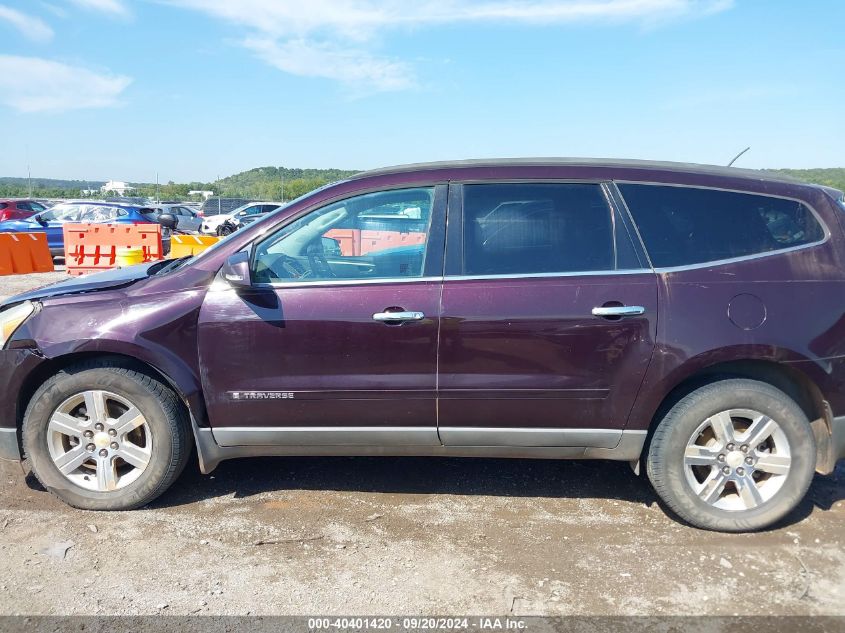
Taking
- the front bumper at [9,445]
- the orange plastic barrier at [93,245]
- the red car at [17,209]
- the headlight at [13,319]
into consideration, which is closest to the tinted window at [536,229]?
the headlight at [13,319]

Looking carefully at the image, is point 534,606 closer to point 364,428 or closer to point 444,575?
point 444,575

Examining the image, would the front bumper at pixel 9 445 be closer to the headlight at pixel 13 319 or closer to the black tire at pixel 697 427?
the headlight at pixel 13 319

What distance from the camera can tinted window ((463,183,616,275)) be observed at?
11.1 feet

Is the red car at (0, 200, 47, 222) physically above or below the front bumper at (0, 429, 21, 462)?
above

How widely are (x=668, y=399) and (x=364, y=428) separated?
1582 millimetres

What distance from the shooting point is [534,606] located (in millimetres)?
2785

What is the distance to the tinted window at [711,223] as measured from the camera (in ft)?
11.1

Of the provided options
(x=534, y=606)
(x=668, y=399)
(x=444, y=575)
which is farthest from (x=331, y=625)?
→ (x=668, y=399)

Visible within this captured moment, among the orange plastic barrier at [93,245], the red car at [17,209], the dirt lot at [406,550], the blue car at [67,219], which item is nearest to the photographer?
the dirt lot at [406,550]

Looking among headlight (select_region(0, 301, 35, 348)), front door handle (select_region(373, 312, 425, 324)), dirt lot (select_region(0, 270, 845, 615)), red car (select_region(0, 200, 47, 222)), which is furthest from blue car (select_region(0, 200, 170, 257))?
front door handle (select_region(373, 312, 425, 324))

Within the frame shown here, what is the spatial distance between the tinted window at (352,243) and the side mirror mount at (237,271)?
129mm

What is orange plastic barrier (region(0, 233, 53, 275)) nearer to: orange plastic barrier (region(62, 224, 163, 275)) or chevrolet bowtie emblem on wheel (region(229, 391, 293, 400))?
Answer: orange plastic barrier (region(62, 224, 163, 275))

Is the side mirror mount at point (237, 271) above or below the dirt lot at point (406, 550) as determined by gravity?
above

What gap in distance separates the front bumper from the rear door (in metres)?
2.27
